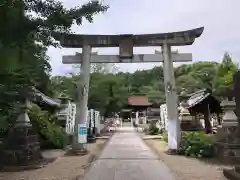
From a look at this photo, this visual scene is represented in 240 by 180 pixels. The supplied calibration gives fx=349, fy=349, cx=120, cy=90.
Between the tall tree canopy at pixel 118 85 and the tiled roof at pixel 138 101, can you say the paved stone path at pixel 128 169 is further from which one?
the tiled roof at pixel 138 101

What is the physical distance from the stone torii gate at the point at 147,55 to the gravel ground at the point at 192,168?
2.08 m

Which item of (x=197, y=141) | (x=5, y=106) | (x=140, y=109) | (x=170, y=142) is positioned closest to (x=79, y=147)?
(x=170, y=142)

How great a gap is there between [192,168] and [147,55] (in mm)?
6351

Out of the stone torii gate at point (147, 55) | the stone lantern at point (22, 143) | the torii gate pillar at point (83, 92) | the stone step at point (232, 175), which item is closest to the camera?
the stone step at point (232, 175)

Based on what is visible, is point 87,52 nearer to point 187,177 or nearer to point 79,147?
point 79,147

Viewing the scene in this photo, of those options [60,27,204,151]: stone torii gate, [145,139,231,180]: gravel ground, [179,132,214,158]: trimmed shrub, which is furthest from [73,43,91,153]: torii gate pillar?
[179,132,214,158]: trimmed shrub

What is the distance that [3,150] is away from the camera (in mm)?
11891

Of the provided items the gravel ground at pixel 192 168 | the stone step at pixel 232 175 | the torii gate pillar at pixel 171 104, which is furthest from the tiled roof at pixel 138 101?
the stone step at pixel 232 175

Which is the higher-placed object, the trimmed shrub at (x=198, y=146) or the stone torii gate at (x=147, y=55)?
the stone torii gate at (x=147, y=55)

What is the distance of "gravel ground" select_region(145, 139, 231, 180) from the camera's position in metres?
9.57

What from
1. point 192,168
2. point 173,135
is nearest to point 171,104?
point 173,135

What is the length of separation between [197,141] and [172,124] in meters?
1.70

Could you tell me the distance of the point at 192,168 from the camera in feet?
36.3

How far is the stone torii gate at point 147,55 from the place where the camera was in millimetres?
15266
